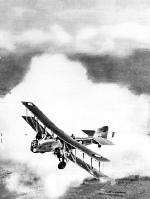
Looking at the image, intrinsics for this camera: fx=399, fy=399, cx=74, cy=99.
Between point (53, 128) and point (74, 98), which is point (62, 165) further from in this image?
point (74, 98)

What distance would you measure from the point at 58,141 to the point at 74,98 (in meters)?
0.63

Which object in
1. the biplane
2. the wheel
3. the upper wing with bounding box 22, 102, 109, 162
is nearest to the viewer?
the upper wing with bounding box 22, 102, 109, 162

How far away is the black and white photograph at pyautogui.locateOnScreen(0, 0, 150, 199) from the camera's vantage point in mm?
5285

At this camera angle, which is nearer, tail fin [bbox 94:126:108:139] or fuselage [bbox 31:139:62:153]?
fuselage [bbox 31:139:62:153]

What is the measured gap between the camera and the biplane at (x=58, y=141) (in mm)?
5230

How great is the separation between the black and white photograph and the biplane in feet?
0.04

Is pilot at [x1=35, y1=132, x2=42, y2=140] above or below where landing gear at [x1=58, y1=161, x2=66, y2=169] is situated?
above

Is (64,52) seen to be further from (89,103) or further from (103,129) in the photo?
(103,129)

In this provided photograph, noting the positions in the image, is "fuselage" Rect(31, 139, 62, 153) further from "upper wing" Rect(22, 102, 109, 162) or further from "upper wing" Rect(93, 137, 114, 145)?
"upper wing" Rect(93, 137, 114, 145)

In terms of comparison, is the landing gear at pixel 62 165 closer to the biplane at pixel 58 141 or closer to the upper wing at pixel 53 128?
the biplane at pixel 58 141

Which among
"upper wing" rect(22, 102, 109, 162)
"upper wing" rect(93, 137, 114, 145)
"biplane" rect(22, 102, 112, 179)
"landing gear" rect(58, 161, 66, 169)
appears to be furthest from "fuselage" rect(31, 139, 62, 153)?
"upper wing" rect(93, 137, 114, 145)

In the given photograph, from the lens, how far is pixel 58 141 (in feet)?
17.3

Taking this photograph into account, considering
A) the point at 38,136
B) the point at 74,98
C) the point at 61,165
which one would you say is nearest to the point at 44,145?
the point at 38,136

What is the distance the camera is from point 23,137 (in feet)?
18.0
